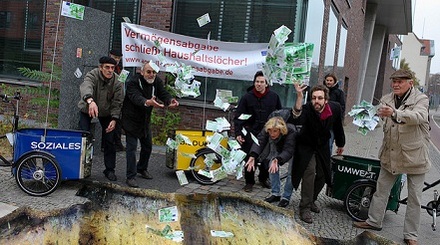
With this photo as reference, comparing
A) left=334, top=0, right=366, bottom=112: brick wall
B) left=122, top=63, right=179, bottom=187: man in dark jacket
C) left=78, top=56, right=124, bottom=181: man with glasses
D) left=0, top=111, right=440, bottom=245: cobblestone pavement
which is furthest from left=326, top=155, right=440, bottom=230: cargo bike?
left=334, top=0, right=366, bottom=112: brick wall

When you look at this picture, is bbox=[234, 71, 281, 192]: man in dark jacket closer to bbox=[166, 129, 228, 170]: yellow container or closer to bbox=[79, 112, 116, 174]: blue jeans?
bbox=[166, 129, 228, 170]: yellow container

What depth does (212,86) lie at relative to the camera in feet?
33.1

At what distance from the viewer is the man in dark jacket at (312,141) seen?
5.43 m

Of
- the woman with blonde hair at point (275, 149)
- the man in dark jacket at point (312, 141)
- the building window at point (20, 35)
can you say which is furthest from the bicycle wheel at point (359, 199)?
the building window at point (20, 35)

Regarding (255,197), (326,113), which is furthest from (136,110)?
(326,113)

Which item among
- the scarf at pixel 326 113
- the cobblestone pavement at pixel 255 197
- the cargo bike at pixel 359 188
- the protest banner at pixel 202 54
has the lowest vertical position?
the cobblestone pavement at pixel 255 197

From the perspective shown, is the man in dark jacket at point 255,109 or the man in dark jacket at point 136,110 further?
the man in dark jacket at point 255,109

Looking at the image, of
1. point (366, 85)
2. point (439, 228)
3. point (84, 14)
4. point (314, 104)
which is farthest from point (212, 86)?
point (366, 85)

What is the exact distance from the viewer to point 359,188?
5793mm

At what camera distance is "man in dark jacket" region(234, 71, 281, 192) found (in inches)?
A: 258

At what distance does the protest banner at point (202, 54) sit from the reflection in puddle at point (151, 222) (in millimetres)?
4057

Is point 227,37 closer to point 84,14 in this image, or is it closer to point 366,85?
point 84,14

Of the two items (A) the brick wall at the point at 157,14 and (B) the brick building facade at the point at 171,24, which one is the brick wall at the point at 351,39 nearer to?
(B) the brick building facade at the point at 171,24

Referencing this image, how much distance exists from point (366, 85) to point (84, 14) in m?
26.9
